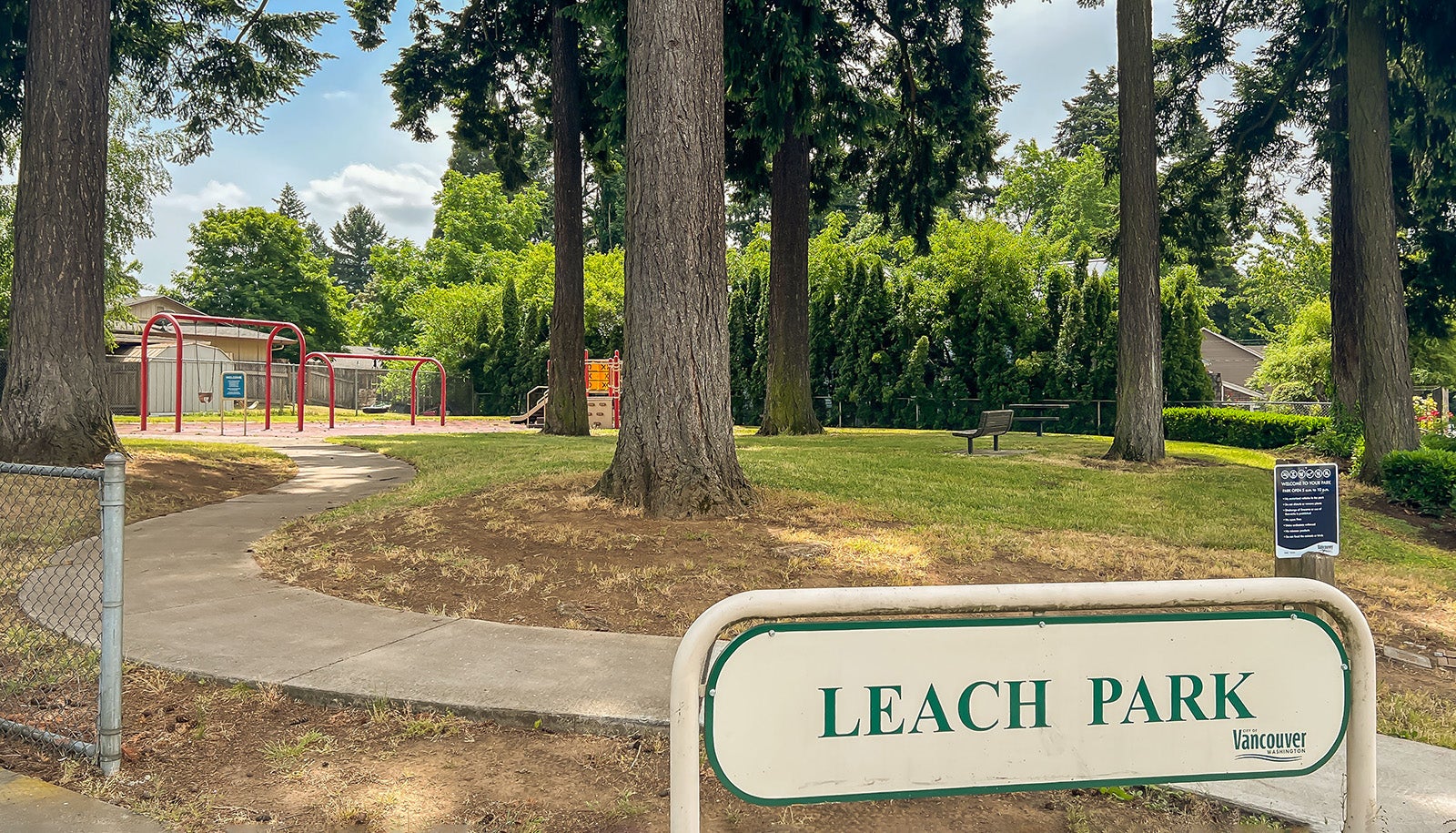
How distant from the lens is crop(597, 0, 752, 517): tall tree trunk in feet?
25.5

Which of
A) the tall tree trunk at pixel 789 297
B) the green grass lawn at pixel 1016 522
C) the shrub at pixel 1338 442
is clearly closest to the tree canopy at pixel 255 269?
the tall tree trunk at pixel 789 297

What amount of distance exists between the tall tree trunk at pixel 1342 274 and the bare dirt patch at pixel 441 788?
18.4 metres

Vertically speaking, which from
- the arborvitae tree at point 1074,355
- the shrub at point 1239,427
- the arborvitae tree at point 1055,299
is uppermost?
the arborvitae tree at point 1055,299

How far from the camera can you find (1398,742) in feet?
12.3

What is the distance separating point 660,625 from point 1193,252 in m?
18.8

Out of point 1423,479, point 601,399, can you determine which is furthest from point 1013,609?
point 601,399

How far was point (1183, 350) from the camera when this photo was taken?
24531 millimetres

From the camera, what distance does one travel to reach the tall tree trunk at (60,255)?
34.7 feet

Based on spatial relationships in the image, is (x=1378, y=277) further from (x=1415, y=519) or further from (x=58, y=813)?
(x=58, y=813)

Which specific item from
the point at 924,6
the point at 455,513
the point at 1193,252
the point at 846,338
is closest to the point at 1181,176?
the point at 1193,252

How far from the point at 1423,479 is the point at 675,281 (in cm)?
1054

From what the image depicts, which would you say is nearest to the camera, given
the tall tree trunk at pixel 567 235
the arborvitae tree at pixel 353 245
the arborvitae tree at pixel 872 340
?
the tall tree trunk at pixel 567 235

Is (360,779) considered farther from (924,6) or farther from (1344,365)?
(1344,365)

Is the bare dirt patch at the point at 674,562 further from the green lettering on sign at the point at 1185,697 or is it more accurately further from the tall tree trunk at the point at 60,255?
the tall tree trunk at the point at 60,255
